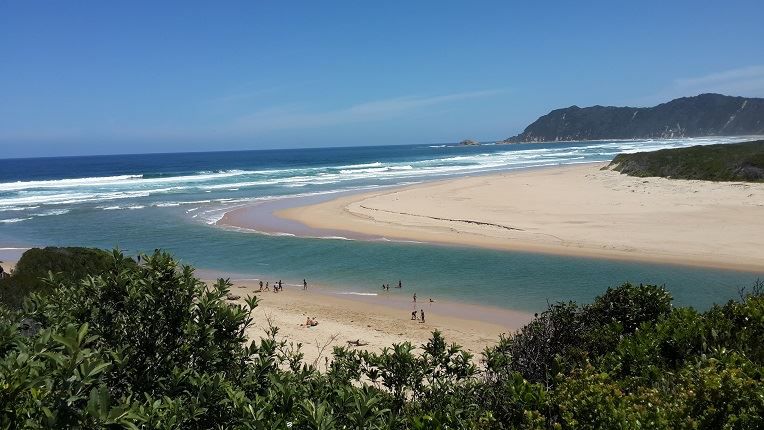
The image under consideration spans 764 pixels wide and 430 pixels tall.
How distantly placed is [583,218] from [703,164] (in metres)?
20.7

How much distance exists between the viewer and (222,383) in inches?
147

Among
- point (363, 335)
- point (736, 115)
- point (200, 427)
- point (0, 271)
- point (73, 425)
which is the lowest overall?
point (363, 335)

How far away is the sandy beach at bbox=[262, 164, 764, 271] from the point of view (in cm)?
2191

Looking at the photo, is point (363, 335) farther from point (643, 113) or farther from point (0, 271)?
point (643, 113)

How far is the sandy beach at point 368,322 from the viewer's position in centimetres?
1340

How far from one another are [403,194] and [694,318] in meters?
36.1

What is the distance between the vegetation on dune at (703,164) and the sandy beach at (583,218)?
2.31m

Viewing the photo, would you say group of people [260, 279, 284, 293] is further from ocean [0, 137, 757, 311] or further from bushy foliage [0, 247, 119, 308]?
bushy foliage [0, 247, 119, 308]

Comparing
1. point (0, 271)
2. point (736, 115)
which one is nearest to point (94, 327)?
point (0, 271)

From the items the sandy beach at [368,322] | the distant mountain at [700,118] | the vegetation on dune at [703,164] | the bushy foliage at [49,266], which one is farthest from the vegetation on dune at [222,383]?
the distant mountain at [700,118]

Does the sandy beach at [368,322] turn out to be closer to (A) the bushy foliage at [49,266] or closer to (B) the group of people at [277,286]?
(B) the group of people at [277,286]

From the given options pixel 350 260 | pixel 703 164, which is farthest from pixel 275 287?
pixel 703 164

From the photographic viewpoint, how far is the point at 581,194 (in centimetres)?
3762

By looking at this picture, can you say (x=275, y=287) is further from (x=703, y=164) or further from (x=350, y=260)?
(x=703, y=164)
